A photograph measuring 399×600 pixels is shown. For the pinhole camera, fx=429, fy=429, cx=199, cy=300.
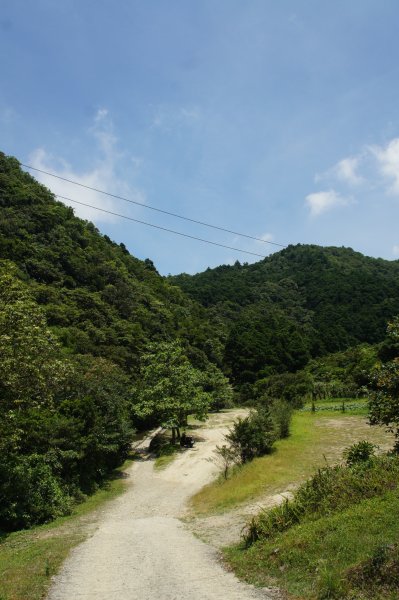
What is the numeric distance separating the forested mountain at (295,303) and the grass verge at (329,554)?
70.3m

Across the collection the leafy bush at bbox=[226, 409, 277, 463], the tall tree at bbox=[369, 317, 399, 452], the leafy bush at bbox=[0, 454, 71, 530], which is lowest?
the leafy bush at bbox=[0, 454, 71, 530]

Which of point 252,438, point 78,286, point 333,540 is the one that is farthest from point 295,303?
point 333,540

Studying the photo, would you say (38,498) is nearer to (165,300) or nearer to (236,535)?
(236,535)

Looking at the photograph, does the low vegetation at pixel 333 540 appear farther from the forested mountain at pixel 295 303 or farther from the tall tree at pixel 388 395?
the forested mountain at pixel 295 303

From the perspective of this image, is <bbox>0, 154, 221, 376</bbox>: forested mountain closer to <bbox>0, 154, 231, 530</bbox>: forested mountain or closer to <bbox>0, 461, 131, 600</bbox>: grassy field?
<bbox>0, 154, 231, 530</bbox>: forested mountain

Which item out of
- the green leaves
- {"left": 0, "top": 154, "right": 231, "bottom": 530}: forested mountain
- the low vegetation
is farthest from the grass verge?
the green leaves

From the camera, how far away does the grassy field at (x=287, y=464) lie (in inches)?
716

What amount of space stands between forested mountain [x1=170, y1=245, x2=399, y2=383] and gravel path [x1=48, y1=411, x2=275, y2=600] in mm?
63987

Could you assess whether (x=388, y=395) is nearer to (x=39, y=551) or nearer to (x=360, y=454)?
(x=360, y=454)

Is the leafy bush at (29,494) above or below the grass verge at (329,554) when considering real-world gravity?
below

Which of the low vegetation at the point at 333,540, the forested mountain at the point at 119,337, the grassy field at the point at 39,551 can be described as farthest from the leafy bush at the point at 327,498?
the forested mountain at the point at 119,337

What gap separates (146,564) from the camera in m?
10.9

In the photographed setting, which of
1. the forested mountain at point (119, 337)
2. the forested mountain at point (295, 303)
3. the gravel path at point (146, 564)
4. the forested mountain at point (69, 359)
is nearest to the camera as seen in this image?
the gravel path at point (146, 564)

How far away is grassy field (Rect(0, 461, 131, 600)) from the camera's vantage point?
9.51 metres
